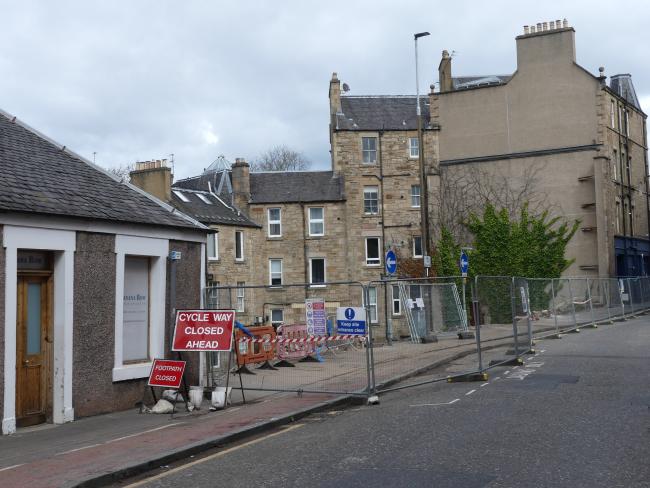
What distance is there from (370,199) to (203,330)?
32.0m

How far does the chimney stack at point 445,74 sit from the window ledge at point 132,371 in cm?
3522

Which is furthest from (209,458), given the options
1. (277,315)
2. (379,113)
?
(379,113)

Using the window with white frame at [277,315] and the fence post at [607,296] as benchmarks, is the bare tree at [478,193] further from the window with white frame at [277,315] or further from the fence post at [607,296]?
the fence post at [607,296]

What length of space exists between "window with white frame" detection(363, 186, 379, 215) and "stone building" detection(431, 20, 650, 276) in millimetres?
4158

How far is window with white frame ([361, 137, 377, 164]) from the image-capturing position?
44438mm

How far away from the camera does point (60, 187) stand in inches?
492

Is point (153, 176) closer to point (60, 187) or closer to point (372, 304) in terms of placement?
point (372, 304)

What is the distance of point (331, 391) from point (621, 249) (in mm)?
33948

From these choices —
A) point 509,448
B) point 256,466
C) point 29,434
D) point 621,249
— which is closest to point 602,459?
point 509,448

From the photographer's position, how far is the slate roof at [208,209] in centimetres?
3897

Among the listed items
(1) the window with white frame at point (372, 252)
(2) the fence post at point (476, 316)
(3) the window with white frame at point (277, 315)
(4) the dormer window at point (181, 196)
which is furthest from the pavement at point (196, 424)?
(1) the window with white frame at point (372, 252)

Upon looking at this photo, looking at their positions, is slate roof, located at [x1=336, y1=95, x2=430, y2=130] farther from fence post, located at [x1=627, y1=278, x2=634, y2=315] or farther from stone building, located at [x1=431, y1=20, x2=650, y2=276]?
fence post, located at [x1=627, y1=278, x2=634, y2=315]

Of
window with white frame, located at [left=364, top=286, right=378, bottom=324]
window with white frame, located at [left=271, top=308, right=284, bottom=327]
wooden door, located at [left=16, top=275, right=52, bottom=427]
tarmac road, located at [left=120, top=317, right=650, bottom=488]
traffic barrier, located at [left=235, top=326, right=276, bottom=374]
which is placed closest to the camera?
tarmac road, located at [left=120, top=317, right=650, bottom=488]

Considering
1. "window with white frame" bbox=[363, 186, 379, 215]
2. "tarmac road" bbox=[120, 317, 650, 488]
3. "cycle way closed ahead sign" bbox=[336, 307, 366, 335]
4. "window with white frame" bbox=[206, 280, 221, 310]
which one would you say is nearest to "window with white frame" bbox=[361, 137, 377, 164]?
"window with white frame" bbox=[363, 186, 379, 215]
